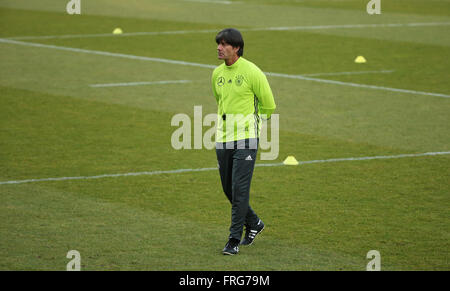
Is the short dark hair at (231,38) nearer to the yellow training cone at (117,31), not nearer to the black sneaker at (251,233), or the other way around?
the black sneaker at (251,233)

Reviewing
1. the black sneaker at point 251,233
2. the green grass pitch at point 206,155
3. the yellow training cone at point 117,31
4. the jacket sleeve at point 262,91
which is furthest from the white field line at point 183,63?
the jacket sleeve at point 262,91

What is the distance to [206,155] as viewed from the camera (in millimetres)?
12586

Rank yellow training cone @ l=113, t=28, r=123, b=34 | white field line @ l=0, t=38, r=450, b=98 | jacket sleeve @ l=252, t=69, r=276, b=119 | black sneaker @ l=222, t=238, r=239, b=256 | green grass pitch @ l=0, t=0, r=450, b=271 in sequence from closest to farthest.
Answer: jacket sleeve @ l=252, t=69, r=276, b=119, black sneaker @ l=222, t=238, r=239, b=256, green grass pitch @ l=0, t=0, r=450, b=271, white field line @ l=0, t=38, r=450, b=98, yellow training cone @ l=113, t=28, r=123, b=34

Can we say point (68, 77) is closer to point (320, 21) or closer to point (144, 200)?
point (144, 200)

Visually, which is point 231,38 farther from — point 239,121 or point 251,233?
point 251,233

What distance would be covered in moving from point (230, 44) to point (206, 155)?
470cm

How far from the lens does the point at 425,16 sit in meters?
30.4

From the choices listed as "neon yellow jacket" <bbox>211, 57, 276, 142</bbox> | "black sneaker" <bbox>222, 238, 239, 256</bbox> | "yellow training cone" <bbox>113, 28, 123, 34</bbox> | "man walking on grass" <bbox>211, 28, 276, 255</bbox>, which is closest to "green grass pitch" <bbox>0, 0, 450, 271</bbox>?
"black sneaker" <bbox>222, 238, 239, 256</bbox>

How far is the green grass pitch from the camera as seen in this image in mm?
8477

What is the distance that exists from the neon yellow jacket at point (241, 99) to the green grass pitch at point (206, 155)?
45.4 inches

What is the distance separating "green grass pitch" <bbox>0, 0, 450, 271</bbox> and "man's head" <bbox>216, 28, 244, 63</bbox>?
1.83 meters

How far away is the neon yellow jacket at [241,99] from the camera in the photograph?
812 centimetres

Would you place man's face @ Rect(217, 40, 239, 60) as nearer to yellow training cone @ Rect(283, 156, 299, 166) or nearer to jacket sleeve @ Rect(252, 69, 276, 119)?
jacket sleeve @ Rect(252, 69, 276, 119)

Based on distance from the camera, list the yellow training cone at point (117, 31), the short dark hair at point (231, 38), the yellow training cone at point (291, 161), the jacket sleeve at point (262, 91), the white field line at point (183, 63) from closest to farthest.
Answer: the short dark hair at point (231, 38)
the jacket sleeve at point (262, 91)
the yellow training cone at point (291, 161)
the white field line at point (183, 63)
the yellow training cone at point (117, 31)
